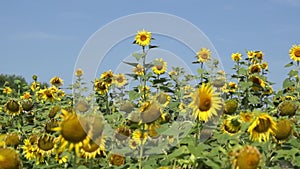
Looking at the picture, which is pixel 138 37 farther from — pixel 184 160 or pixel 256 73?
pixel 184 160

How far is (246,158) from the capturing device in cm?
223

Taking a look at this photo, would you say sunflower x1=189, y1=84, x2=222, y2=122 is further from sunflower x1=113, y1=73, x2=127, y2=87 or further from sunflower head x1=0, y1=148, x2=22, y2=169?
sunflower x1=113, y1=73, x2=127, y2=87

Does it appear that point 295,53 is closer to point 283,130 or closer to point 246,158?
point 283,130

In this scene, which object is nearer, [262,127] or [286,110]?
[262,127]

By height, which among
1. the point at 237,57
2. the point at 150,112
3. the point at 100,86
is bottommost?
the point at 150,112

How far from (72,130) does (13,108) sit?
127 inches

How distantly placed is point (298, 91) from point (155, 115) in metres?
3.00

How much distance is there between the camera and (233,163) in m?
2.25

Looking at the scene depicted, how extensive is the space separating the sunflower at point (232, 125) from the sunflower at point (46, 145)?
3.33ft

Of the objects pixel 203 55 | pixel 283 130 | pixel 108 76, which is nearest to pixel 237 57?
pixel 203 55

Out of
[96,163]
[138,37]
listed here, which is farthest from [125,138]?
[138,37]

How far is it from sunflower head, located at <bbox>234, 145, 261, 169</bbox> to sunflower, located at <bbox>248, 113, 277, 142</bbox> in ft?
1.61

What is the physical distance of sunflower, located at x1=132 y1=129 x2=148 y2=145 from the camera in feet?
10.2

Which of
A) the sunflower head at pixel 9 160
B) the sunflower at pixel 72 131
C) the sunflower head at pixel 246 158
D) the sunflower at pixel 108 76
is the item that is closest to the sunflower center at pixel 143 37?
the sunflower at pixel 108 76
